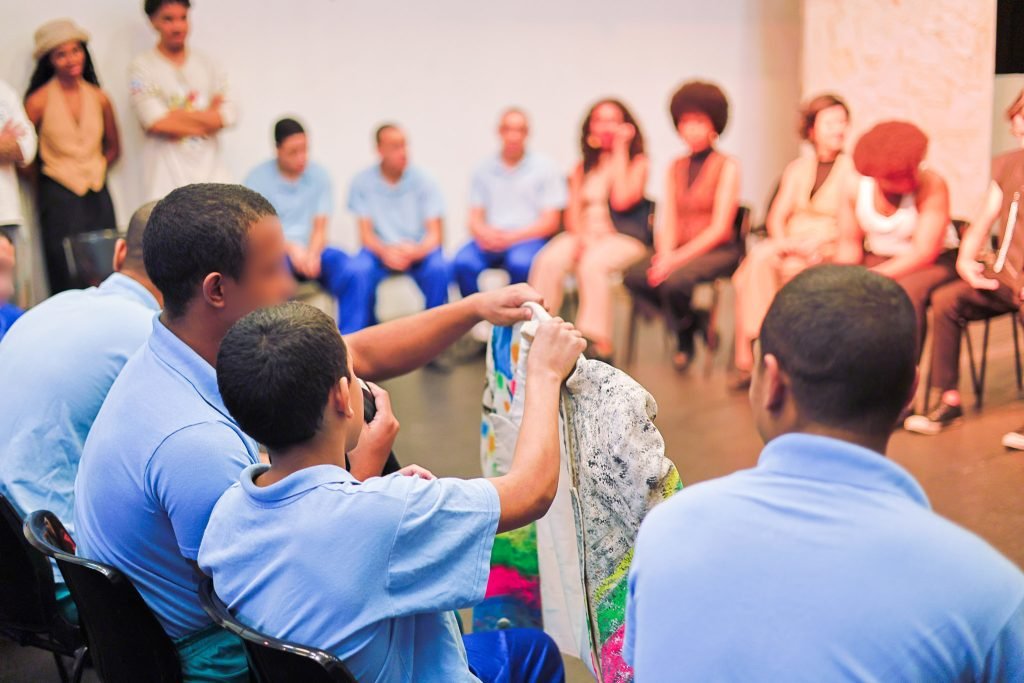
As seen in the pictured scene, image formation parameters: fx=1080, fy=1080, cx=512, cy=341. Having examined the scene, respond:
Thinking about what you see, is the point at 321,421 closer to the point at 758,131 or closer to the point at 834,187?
the point at 834,187

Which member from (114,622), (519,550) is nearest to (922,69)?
(519,550)

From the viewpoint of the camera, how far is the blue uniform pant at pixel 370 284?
19.5 ft

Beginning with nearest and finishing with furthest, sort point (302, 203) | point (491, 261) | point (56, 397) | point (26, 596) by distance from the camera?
point (26, 596), point (56, 397), point (491, 261), point (302, 203)

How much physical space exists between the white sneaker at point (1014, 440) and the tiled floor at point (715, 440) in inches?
0.7

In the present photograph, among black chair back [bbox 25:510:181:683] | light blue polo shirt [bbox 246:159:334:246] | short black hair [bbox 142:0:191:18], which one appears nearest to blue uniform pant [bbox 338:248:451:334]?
light blue polo shirt [bbox 246:159:334:246]

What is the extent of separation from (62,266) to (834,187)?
4.20 metres

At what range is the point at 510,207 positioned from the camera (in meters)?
6.12

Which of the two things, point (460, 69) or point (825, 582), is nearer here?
point (825, 582)

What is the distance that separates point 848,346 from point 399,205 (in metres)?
5.20

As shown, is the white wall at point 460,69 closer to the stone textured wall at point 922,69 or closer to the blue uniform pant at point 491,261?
the blue uniform pant at point 491,261

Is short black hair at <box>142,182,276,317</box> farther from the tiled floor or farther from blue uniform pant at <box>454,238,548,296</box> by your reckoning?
blue uniform pant at <box>454,238,548,296</box>

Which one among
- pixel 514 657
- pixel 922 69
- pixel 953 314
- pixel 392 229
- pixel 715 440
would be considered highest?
pixel 922 69

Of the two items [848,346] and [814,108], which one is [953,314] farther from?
[814,108]

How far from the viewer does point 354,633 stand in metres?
1.43
